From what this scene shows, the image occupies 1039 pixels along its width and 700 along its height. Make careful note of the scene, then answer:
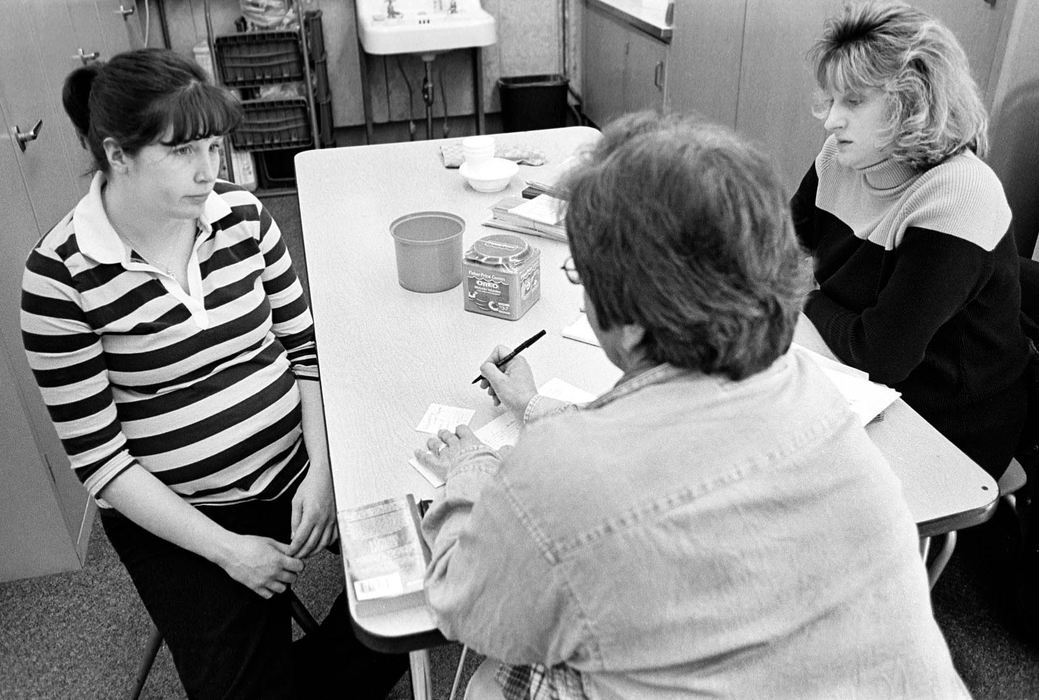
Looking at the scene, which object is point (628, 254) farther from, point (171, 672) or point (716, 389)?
point (171, 672)

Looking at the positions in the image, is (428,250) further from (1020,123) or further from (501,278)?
(1020,123)

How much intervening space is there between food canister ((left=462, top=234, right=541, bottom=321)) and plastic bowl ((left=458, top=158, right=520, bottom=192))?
1.78ft

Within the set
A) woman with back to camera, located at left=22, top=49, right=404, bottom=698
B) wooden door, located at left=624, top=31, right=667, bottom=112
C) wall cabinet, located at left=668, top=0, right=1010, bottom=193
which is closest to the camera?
woman with back to camera, located at left=22, top=49, right=404, bottom=698

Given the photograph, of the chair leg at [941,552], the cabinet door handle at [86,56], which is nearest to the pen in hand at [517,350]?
the chair leg at [941,552]

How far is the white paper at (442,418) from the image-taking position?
4.13ft

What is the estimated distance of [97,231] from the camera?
1266 millimetres

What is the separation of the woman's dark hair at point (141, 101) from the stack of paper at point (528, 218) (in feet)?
2.51

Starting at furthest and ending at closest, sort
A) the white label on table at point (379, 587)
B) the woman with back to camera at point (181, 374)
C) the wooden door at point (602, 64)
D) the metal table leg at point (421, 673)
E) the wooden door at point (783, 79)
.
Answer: the wooden door at point (602, 64), the wooden door at point (783, 79), the woman with back to camera at point (181, 374), the metal table leg at point (421, 673), the white label on table at point (379, 587)

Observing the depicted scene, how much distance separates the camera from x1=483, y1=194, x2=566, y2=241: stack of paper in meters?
1.87

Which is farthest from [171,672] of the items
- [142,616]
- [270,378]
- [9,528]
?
[270,378]

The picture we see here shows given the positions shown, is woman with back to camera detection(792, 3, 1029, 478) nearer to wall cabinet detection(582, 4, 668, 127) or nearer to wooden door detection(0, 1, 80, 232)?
wooden door detection(0, 1, 80, 232)

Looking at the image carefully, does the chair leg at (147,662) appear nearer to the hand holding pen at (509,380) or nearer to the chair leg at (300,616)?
the chair leg at (300,616)

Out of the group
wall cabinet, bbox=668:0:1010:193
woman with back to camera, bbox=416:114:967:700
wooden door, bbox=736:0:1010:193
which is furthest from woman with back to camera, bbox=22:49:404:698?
wooden door, bbox=736:0:1010:193

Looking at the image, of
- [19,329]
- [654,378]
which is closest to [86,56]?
[19,329]
